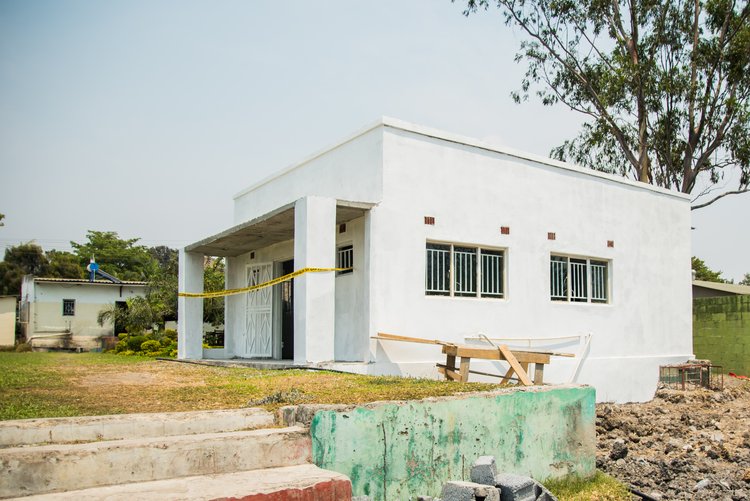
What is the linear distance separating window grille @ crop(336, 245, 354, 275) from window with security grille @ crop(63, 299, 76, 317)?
977 inches

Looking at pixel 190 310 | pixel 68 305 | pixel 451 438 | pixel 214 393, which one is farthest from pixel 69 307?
pixel 451 438

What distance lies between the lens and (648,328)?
1576 centimetres

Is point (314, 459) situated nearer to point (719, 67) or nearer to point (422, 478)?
point (422, 478)

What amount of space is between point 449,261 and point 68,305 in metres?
26.4

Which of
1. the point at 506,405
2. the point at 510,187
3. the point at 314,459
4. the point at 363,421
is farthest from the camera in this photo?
the point at 510,187

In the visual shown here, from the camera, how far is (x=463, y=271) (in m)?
12.6

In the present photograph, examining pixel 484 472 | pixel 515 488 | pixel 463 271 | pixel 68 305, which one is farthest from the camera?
pixel 68 305

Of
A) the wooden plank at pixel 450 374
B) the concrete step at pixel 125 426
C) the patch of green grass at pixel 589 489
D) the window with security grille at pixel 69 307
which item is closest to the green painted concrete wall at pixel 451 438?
the patch of green grass at pixel 589 489

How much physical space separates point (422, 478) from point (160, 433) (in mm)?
2147

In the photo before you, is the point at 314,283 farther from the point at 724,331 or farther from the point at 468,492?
the point at 724,331

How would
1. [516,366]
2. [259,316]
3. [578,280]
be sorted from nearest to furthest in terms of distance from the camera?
[516,366]
[578,280]
[259,316]

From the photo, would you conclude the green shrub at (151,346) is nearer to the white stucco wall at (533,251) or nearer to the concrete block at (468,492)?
the white stucco wall at (533,251)

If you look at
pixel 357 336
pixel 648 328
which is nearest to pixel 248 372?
pixel 357 336

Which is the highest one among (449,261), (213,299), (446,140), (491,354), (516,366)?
(446,140)
